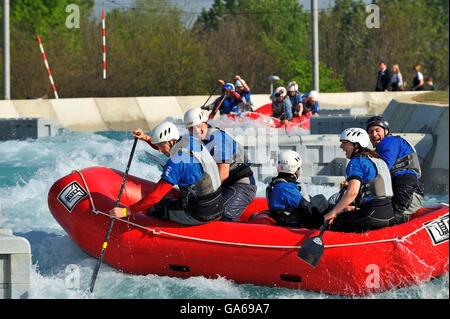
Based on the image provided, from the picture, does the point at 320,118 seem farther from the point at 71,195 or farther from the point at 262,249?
the point at 262,249

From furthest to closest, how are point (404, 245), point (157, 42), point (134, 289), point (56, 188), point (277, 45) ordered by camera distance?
point (277, 45)
point (157, 42)
point (56, 188)
point (134, 289)
point (404, 245)

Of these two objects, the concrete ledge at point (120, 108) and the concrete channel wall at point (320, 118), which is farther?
the concrete ledge at point (120, 108)

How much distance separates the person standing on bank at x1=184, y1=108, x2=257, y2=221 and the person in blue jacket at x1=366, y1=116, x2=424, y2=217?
137 cm

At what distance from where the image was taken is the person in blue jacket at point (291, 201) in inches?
291

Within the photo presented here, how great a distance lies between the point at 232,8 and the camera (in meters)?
54.7

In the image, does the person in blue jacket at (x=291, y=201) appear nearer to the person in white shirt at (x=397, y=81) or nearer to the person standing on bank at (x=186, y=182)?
the person standing on bank at (x=186, y=182)

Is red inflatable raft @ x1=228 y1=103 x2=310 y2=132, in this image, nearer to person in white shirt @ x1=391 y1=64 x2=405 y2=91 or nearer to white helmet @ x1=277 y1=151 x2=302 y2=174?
person in white shirt @ x1=391 y1=64 x2=405 y2=91

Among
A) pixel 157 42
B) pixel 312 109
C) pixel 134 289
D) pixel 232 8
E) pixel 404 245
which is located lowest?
pixel 134 289

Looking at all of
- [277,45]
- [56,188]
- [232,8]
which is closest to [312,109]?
[56,188]

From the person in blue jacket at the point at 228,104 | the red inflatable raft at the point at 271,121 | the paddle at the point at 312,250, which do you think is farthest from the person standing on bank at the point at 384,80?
the paddle at the point at 312,250

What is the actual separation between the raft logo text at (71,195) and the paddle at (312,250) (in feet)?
8.08

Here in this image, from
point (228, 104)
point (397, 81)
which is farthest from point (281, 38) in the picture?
point (228, 104)
